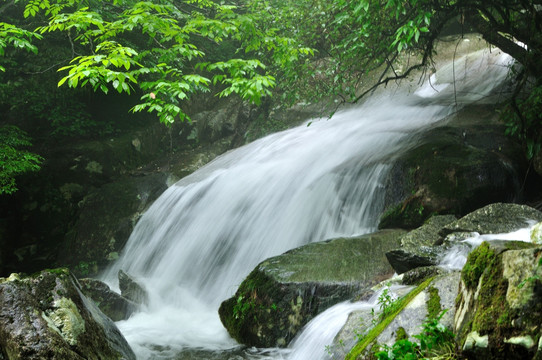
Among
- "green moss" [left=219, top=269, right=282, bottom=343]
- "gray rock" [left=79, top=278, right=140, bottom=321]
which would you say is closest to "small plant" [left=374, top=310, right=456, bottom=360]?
"green moss" [left=219, top=269, right=282, bottom=343]

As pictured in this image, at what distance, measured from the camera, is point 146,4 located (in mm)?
5660

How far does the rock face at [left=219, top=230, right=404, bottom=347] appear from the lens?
444 centimetres

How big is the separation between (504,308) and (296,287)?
9.09 feet

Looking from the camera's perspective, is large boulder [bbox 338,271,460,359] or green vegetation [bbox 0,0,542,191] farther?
green vegetation [bbox 0,0,542,191]

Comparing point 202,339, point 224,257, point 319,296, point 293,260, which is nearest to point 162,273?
point 224,257

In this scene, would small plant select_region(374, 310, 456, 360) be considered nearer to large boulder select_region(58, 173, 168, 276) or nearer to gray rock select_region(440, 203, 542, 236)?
gray rock select_region(440, 203, 542, 236)

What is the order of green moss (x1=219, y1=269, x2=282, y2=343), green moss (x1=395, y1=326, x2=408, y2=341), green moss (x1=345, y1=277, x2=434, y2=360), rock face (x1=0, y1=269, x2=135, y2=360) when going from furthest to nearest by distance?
1. green moss (x1=219, y1=269, x2=282, y2=343)
2. rock face (x1=0, y1=269, x2=135, y2=360)
3. green moss (x1=345, y1=277, x2=434, y2=360)
4. green moss (x1=395, y1=326, x2=408, y2=341)

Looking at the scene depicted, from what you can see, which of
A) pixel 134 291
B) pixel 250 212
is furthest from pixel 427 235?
pixel 134 291

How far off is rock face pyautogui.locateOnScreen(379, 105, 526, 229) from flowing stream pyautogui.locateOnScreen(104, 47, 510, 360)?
1.11ft

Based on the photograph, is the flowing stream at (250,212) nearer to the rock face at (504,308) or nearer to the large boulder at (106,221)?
the large boulder at (106,221)

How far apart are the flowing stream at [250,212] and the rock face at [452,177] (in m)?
0.34

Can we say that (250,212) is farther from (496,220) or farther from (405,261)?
(496,220)

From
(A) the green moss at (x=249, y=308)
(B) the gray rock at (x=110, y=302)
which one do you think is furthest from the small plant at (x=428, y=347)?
(B) the gray rock at (x=110, y=302)

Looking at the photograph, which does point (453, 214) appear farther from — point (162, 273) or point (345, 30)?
point (345, 30)
